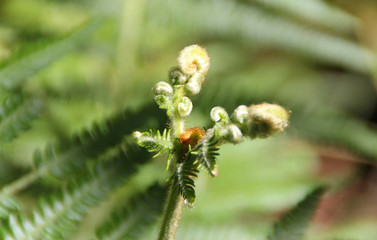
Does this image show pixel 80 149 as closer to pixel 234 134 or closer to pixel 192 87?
pixel 192 87

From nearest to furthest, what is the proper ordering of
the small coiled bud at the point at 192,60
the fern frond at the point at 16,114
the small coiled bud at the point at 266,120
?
the small coiled bud at the point at 266,120, the small coiled bud at the point at 192,60, the fern frond at the point at 16,114

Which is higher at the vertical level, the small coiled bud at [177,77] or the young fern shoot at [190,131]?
the small coiled bud at [177,77]

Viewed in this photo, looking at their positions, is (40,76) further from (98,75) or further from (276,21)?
(276,21)

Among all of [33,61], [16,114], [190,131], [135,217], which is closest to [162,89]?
[190,131]

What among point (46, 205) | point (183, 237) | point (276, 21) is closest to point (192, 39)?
point (276, 21)

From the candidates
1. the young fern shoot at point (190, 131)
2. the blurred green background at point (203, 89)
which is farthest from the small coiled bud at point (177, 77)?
the blurred green background at point (203, 89)

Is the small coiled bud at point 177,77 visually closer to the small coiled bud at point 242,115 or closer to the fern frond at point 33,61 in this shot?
the small coiled bud at point 242,115
